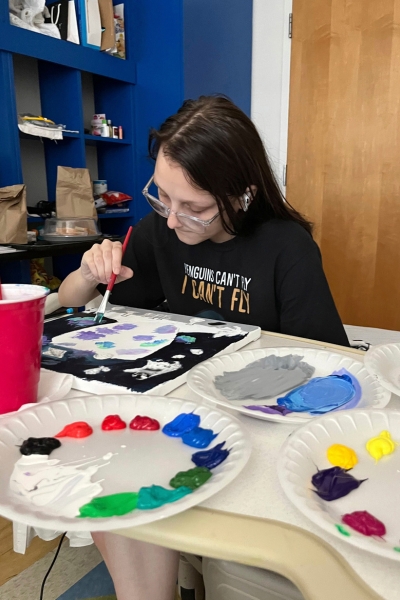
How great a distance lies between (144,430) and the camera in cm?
52

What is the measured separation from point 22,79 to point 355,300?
2.20m

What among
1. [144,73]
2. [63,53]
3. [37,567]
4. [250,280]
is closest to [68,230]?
[63,53]

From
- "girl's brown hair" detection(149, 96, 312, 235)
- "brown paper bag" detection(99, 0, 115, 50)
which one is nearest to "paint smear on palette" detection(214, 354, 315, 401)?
"girl's brown hair" detection(149, 96, 312, 235)

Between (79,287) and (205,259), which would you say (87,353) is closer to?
(79,287)

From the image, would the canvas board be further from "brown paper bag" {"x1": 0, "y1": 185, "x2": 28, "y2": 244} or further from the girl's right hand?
"brown paper bag" {"x1": 0, "y1": 185, "x2": 28, "y2": 244}

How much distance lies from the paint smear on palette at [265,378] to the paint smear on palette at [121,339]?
0.17 meters

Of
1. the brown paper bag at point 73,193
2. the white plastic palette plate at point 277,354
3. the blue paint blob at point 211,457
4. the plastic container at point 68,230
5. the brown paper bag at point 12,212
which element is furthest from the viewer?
the brown paper bag at point 73,193

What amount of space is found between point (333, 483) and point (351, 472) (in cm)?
3

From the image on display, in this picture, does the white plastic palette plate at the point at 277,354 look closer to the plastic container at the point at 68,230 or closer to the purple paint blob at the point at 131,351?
the purple paint blob at the point at 131,351

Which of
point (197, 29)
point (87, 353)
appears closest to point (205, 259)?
point (87, 353)

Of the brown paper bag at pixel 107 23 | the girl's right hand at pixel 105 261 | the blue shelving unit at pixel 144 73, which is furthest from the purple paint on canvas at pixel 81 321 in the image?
the brown paper bag at pixel 107 23

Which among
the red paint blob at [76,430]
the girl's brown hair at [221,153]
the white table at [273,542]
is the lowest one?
the white table at [273,542]

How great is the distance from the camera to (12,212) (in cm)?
203

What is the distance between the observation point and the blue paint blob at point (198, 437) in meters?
0.48
